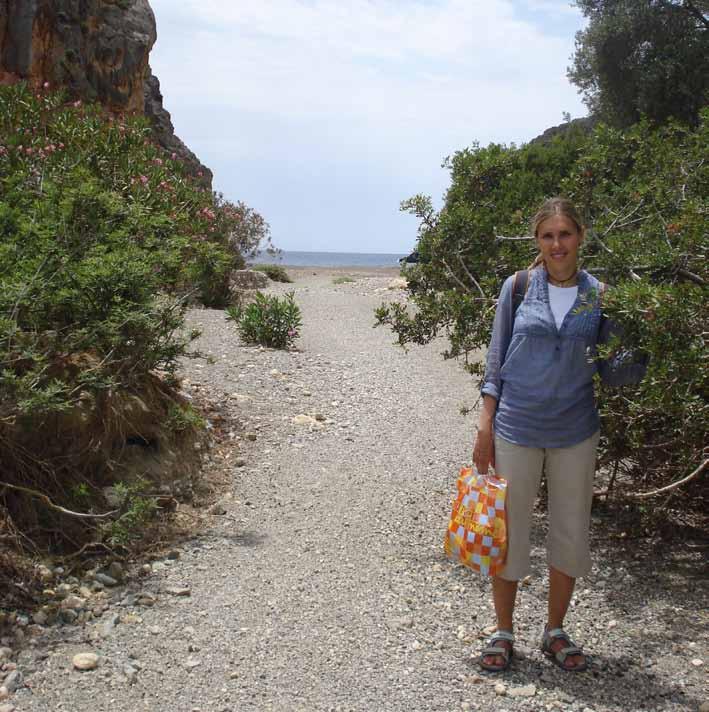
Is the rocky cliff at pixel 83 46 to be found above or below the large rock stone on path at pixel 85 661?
above

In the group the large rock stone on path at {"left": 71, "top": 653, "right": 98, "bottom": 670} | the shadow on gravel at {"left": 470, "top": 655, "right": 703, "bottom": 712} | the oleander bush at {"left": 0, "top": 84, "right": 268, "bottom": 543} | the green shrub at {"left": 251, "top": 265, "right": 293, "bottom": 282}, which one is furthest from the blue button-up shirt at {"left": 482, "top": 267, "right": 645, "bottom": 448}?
the green shrub at {"left": 251, "top": 265, "right": 293, "bottom": 282}

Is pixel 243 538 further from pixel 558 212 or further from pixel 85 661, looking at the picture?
pixel 558 212

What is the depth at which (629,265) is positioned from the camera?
13.5 ft

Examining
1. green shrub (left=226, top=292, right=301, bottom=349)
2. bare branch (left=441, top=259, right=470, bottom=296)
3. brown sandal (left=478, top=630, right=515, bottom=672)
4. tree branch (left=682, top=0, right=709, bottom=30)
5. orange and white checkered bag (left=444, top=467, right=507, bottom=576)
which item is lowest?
brown sandal (left=478, top=630, right=515, bottom=672)

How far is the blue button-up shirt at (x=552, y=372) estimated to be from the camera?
3.32 meters

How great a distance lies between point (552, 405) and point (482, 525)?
57 centimetres

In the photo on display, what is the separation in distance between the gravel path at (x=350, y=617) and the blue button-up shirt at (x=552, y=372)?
1.07 metres

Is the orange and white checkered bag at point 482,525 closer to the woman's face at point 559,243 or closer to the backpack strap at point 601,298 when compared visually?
the backpack strap at point 601,298

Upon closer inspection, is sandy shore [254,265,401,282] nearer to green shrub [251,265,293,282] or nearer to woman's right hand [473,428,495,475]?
green shrub [251,265,293,282]

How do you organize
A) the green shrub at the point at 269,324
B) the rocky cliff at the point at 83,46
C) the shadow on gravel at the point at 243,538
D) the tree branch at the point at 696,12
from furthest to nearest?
the tree branch at the point at 696,12 < the rocky cliff at the point at 83,46 < the green shrub at the point at 269,324 < the shadow on gravel at the point at 243,538

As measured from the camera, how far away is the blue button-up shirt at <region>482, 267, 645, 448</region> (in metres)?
3.32

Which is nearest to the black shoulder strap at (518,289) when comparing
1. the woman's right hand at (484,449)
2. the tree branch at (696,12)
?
the woman's right hand at (484,449)

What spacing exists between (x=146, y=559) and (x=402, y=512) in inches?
74.0

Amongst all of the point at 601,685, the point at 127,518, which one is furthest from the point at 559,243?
the point at 127,518
